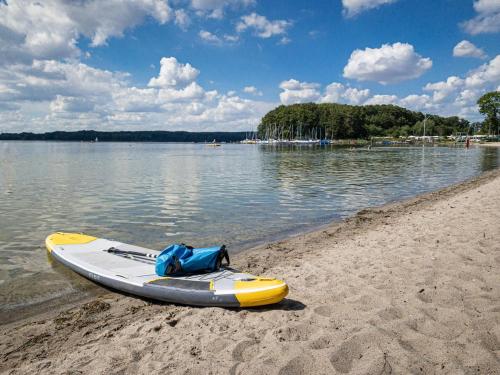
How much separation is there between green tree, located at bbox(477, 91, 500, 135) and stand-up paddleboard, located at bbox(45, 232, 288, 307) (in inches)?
5512

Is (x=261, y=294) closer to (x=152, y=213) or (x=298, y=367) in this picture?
(x=298, y=367)

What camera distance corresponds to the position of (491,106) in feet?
389

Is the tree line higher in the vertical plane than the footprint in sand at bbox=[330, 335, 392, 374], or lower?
higher

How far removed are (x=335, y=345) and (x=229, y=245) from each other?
6.75m

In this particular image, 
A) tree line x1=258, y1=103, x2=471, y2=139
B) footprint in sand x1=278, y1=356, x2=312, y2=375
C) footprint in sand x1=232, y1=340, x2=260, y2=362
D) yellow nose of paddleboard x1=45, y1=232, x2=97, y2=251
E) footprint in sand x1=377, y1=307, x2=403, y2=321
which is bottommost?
footprint in sand x1=232, y1=340, x2=260, y2=362

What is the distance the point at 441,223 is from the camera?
10.9 m

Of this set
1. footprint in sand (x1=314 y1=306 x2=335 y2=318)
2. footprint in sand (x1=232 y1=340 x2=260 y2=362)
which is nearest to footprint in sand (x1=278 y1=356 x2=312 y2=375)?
footprint in sand (x1=232 y1=340 x2=260 y2=362)

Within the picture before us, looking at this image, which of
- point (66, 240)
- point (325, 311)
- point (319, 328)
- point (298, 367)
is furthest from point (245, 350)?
point (66, 240)

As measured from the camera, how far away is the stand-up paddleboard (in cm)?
601

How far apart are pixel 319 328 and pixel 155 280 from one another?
333 cm

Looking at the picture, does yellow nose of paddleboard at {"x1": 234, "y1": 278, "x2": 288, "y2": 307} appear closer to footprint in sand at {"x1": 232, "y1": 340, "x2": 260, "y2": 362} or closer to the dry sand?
the dry sand

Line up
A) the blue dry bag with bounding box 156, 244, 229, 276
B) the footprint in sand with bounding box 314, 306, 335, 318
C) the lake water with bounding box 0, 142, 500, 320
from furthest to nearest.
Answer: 1. the lake water with bounding box 0, 142, 500, 320
2. the blue dry bag with bounding box 156, 244, 229, 276
3. the footprint in sand with bounding box 314, 306, 335, 318

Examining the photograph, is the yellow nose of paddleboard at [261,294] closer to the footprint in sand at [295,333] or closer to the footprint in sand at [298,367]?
the footprint in sand at [295,333]

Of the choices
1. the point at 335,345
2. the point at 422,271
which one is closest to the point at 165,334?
the point at 335,345
